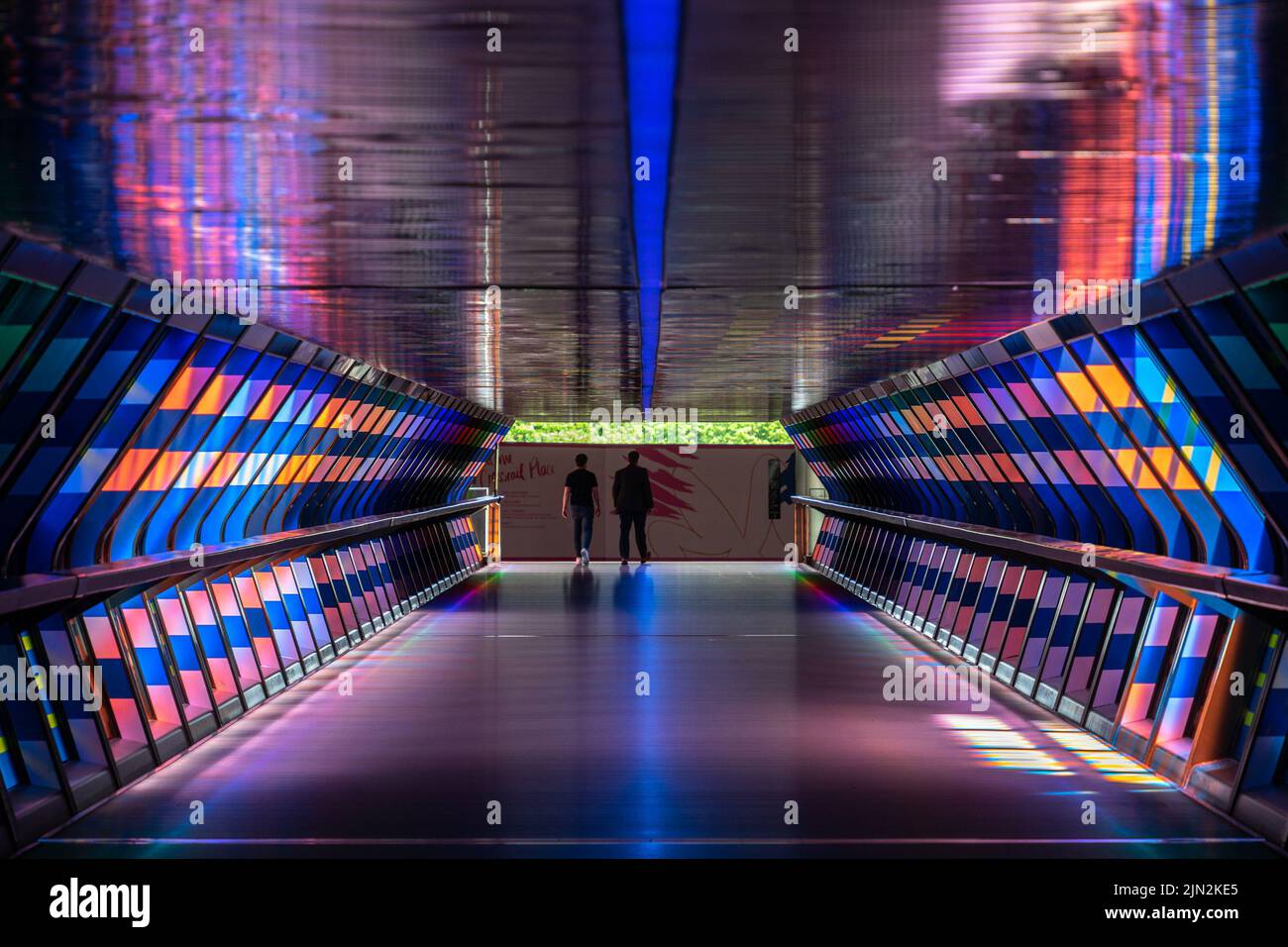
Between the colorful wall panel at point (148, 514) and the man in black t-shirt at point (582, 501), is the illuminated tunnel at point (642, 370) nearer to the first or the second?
the colorful wall panel at point (148, 514)

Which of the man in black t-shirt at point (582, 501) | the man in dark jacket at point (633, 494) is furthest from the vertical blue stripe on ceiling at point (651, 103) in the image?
the man in black t-shirt at point (582, 501)

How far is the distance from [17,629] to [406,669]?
570 cm

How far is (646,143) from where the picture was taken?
4.50 meters

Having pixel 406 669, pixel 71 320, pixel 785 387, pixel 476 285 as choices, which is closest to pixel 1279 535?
pixel 476 285

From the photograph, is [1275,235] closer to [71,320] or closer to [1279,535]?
[1279,535]

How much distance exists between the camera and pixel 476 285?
8.05 meters

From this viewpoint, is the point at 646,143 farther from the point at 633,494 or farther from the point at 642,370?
the point at 633,494

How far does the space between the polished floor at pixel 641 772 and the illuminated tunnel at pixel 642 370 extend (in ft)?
0.17

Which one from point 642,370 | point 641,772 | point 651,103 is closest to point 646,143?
point 651,103

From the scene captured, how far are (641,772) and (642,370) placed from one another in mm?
7087

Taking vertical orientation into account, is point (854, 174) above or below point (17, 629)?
above

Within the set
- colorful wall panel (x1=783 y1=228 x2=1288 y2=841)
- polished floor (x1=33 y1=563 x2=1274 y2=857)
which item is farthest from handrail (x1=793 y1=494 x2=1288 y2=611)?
polished floor (x1=33 y1=563 x2=1274 y2=857)

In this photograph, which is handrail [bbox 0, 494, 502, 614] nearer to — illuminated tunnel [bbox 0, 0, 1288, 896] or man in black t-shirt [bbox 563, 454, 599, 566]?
illuminated tunnel [bbox 0, 0, 1288, 896]

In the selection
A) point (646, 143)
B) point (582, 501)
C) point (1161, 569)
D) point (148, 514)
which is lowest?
point (582, 501)
